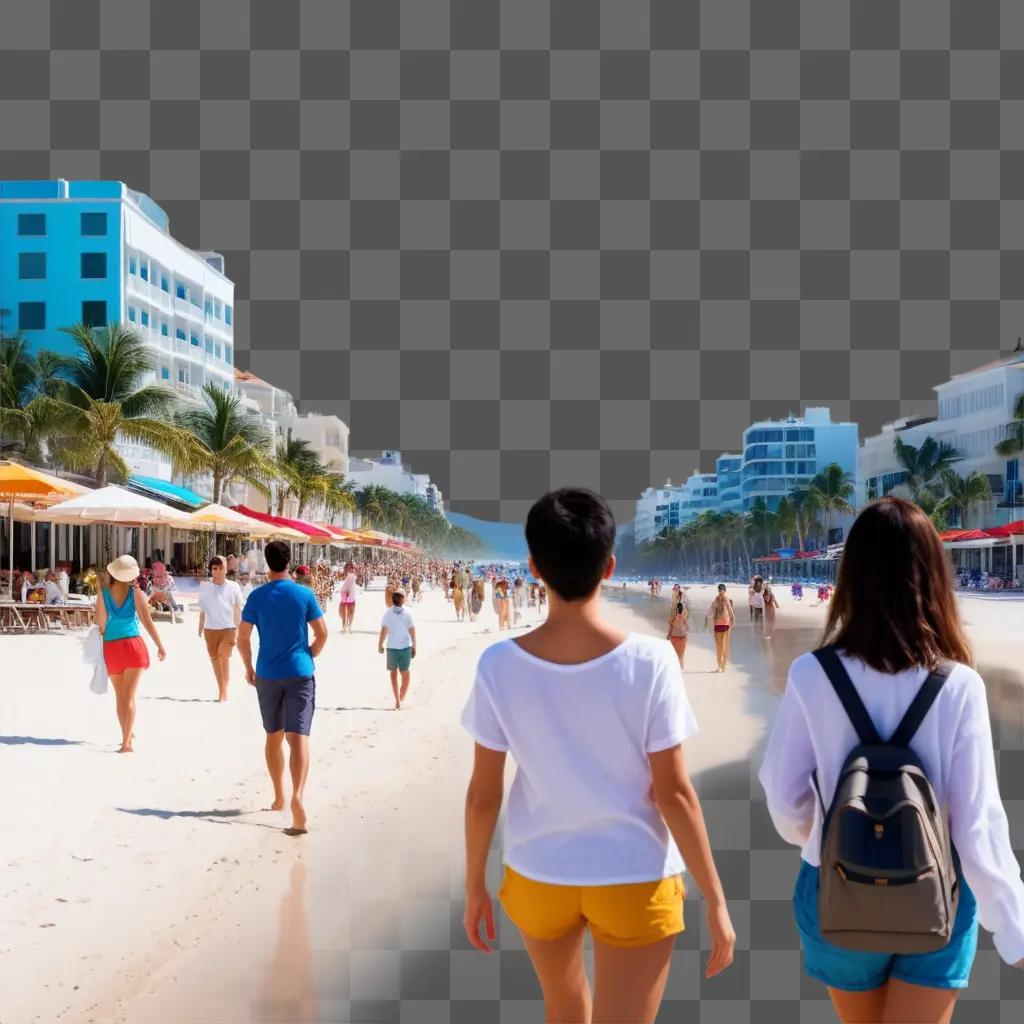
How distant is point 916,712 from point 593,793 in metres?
0.73

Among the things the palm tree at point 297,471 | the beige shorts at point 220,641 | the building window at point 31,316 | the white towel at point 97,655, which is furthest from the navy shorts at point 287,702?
the palm tree at point 297,471

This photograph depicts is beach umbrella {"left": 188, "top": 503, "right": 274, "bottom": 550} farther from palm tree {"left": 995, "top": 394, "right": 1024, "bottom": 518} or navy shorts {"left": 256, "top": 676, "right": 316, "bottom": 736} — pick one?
palm tree {"left": 995, "top": 394, "right": 1024, "bottom": 518}

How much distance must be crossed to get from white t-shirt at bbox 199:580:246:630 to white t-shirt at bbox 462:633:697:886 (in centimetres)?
1008

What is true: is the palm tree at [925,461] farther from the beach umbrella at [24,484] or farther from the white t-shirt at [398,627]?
the white t-shirt at [398,627]

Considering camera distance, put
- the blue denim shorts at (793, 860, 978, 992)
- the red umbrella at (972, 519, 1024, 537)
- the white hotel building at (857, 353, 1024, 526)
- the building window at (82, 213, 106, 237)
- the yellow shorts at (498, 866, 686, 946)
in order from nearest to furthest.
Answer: the blue denim shorts at (793, 860, 978, 992)
the yellow shorts at (498, 866, 686, 946)
the building window at (82, 213, 106, 237)
the red umbrella at (972, 519, 1024, 537)
the white hotel building at (857, 353, 1024, 526)

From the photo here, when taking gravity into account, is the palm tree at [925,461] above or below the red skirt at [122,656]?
above

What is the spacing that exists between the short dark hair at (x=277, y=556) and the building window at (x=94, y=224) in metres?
49.4

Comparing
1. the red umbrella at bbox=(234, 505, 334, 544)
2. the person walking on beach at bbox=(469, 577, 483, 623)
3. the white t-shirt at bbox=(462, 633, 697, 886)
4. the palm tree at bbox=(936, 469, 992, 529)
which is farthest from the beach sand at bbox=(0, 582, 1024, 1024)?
the palm tree at bbox=(936, 469, 992, 529)

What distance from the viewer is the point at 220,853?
21.6ft

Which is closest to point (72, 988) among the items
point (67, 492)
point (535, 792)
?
point (535, 792)

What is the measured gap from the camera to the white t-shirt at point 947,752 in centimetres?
243

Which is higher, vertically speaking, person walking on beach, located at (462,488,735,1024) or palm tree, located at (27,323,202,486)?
palm tree, located at (27,323,202,486)

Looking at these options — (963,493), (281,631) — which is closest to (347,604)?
(281,631)

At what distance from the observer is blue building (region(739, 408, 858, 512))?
148m
